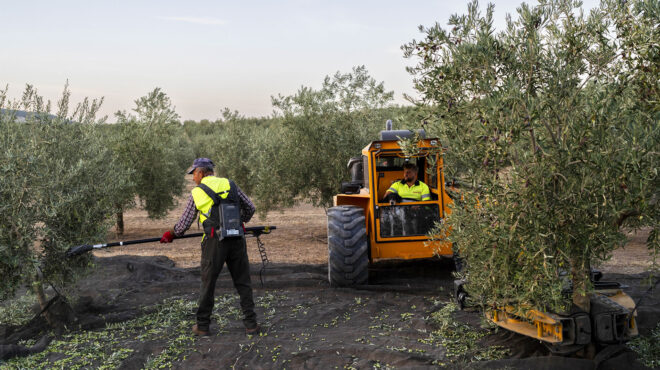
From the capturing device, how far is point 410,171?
323 inches

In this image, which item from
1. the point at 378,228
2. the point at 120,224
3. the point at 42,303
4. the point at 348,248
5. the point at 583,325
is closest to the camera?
the point at 583,325

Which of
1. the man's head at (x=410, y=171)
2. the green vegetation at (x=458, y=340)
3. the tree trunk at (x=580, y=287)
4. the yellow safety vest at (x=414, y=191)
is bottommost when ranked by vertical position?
the green vegetation at (x=458, y=340)

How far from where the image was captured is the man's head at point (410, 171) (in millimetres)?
8188

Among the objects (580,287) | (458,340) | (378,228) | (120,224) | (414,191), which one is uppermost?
(414,191)

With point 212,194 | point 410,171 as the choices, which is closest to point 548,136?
point 212,194

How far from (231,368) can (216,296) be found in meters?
2.82

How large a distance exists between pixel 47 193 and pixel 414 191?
15.8 feet

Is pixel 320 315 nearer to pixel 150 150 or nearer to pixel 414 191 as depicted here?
pixel 414 191

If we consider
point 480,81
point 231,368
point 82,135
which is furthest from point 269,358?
point 82,135

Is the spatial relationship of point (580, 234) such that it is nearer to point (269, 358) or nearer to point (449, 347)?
point (449, 347)

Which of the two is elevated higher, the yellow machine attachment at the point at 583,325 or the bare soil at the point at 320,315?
the yellow machine attachment at the point at 583,325

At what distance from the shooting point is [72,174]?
6.40 m

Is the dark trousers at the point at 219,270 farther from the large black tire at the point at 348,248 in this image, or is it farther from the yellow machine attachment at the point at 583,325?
the yellow machine attachment at the point at 583,325

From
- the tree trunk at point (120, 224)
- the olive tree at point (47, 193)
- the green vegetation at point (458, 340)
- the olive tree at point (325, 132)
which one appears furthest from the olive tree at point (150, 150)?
the green vegetation at point (458, 340)
